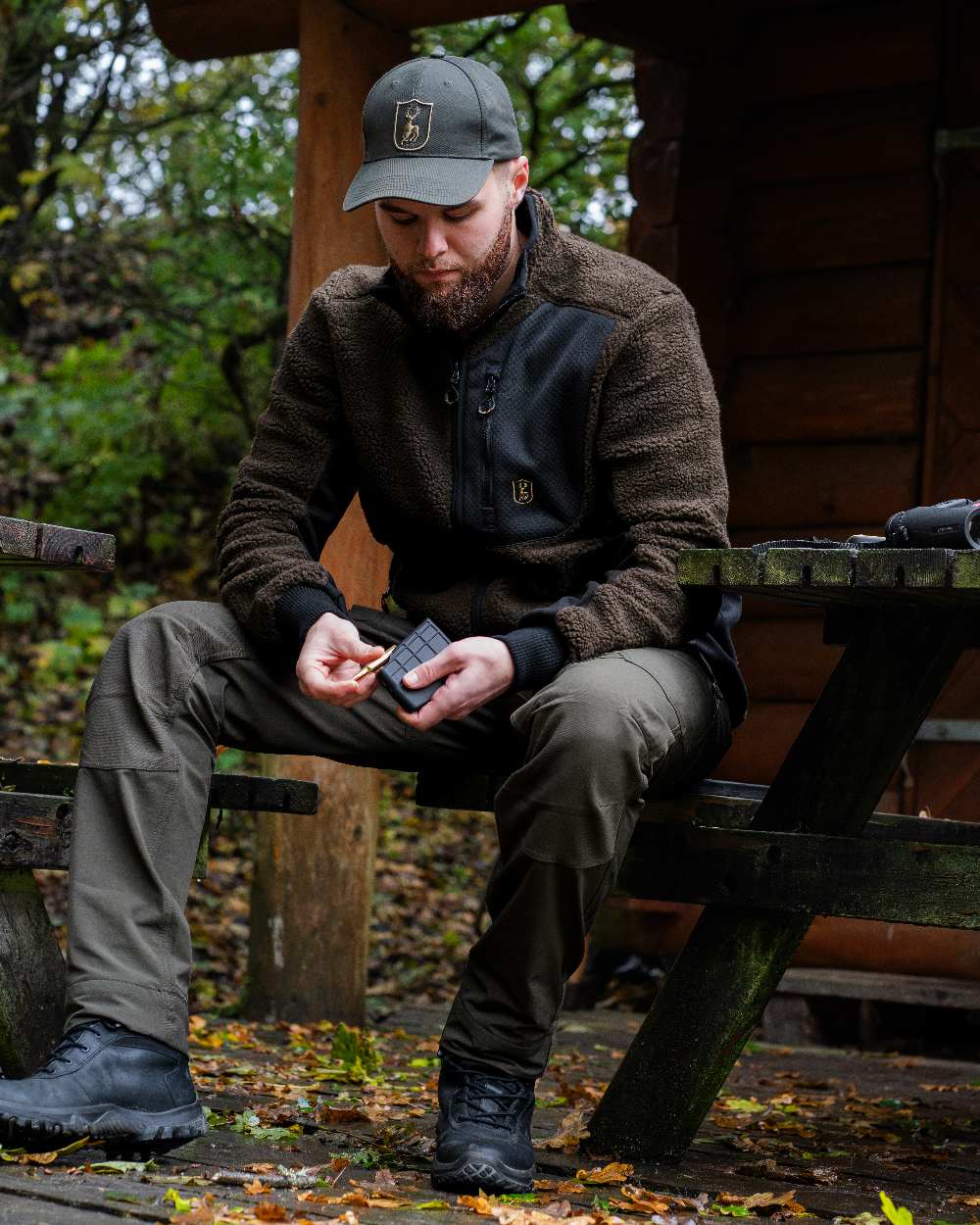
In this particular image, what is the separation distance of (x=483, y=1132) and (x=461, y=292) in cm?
138

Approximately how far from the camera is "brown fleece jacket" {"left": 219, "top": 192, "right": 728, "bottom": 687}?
2824 millimetres

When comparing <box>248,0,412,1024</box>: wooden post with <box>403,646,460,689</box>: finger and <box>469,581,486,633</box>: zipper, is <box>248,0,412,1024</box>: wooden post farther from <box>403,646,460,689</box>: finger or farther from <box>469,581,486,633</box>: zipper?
<box>403,646,460,689</box>: finger

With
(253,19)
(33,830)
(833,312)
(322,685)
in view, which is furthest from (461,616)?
(833,312)

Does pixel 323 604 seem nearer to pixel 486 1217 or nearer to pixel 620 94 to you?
pixel 486 1217

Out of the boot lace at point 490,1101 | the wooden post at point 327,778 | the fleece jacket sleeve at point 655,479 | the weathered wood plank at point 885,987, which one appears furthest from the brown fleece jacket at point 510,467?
the weathered wood plank at point 885,987

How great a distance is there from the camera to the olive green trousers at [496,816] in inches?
98.6

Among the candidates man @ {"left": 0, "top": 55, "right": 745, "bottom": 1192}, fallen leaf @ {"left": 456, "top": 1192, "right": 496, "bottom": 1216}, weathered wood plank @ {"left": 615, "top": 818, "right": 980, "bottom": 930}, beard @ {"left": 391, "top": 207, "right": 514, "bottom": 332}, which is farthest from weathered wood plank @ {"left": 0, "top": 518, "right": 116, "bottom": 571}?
fallen leaf @ {"left": 456, "top": 1192, "right": 496, "bottom": 1216}

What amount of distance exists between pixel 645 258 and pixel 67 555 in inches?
127

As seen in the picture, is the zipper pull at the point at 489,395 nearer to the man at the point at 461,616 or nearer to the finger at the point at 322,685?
the man at the point at 461,616

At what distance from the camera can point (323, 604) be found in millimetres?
2883

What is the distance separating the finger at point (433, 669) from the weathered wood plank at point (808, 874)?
535 mm

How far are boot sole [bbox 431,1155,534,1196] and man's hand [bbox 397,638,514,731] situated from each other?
0.64 metres

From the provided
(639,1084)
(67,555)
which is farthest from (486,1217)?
(67,555)

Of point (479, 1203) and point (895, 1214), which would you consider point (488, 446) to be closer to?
point (479, 1203)
